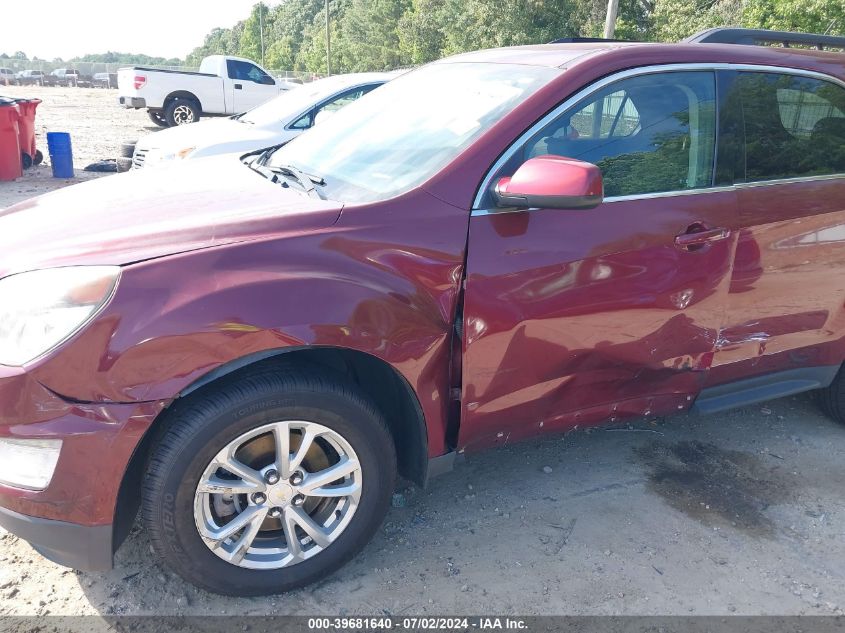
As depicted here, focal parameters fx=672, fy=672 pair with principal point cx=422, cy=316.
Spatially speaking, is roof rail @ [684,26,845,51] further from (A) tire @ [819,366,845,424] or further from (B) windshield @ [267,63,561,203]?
(A) tire @ [819,366,845,424]

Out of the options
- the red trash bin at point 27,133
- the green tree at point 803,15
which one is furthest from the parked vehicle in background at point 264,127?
the green tree at point 803,15

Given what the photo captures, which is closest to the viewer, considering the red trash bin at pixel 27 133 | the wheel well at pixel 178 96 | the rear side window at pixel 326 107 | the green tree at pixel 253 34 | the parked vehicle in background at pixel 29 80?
the rear side window at pixel 326 107

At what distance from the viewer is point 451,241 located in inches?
92.0

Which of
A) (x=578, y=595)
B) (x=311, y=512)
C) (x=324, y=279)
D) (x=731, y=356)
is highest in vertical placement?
(x=324, y=279)

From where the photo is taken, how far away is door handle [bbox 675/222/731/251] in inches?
106

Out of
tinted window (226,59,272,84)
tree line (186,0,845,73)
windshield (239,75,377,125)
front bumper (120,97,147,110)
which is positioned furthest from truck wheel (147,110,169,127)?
tree line (186,0,845,73)

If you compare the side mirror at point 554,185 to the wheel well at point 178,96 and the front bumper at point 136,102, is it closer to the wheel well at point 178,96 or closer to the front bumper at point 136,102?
the front bumper at point 136,102

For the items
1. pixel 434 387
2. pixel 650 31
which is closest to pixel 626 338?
pixel 434 387

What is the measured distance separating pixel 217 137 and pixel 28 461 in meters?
6.00

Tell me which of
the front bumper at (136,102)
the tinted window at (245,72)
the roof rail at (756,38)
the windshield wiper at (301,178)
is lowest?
the windshield wiper at (301,178)

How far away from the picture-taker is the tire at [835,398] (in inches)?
141

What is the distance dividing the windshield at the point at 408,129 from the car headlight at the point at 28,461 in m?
1.27

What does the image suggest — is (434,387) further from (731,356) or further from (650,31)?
(650,31)

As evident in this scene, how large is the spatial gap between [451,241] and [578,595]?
138 centimetres
